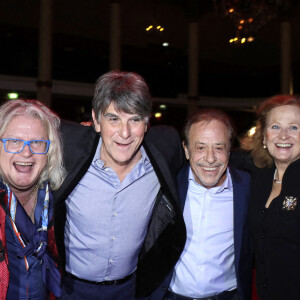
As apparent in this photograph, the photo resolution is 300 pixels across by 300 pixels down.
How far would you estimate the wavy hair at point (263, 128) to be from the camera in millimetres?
2342

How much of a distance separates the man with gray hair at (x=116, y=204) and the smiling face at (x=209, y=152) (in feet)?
0.60

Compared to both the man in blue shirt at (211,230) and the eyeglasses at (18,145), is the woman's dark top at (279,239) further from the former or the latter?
the eyeglasses at (18,145)

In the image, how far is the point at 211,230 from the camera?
2172 millimetres

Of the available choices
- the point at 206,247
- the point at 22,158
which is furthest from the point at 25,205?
the point at 206,247

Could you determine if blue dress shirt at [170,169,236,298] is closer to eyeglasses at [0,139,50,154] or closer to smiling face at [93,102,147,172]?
smiling face at [93,102,147,172]

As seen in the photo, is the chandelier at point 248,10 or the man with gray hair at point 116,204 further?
the chandelier at point 248,10

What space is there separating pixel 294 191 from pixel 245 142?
849 mm

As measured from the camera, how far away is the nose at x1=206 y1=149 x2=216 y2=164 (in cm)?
213

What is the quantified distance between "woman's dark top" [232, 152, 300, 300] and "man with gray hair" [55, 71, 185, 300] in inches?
19.3

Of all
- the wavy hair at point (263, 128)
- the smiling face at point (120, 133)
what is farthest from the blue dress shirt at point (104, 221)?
the wavy hair at point (263, 128)

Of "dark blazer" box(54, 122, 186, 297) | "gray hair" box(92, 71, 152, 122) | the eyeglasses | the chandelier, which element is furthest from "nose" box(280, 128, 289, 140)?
the chandelier

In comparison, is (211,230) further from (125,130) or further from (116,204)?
(125,130)

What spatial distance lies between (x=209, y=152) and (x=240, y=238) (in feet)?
1.82

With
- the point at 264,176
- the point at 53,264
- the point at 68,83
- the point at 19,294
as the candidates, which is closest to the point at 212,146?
the point at 264,176
